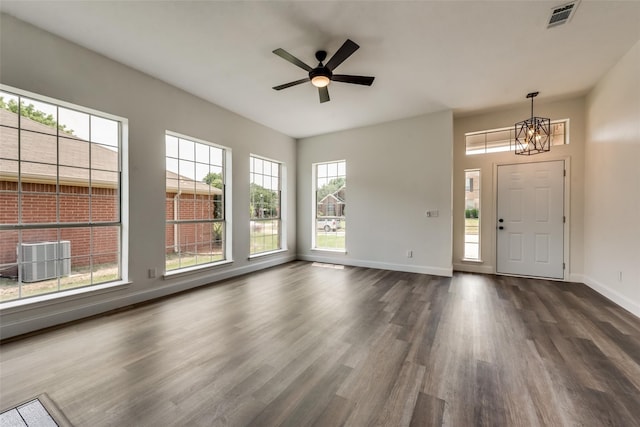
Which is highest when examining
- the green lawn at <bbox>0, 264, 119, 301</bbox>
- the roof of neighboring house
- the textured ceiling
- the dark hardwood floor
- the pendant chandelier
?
the textured ceiling

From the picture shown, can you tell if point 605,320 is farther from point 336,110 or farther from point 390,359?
point 336,110

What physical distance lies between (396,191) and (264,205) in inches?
110

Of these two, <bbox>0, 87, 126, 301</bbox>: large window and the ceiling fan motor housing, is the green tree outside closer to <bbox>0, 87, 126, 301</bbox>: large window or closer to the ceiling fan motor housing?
<bbox>0, 87, 126, 301</bbox>: large window

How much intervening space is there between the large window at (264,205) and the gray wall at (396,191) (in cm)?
81

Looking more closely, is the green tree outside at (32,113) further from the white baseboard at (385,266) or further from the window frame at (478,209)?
the window frame at (478,209)

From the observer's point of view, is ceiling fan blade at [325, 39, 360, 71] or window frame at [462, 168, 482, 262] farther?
window frame at [462, 168, 482, 262]

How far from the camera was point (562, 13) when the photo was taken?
7.45 feet

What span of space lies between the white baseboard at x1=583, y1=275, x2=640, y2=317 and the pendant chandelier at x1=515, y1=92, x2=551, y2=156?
2.19 metres

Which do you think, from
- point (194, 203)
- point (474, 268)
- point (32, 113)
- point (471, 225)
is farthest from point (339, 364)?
point (471, 225)

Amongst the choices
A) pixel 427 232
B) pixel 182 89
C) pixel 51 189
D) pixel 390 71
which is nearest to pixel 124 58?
pixel 182 89

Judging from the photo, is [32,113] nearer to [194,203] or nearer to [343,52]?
[194,203]

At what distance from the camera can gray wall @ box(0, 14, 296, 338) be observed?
2.41 m

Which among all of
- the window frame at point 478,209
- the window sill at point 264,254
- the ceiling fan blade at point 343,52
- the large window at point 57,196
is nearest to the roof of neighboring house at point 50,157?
the large window at point 57,196

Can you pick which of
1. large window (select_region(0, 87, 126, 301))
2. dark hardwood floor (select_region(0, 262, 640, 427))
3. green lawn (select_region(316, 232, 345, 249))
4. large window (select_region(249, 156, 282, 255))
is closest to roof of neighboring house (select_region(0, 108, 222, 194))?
large window (select_region(0, 87, 126, 301))
